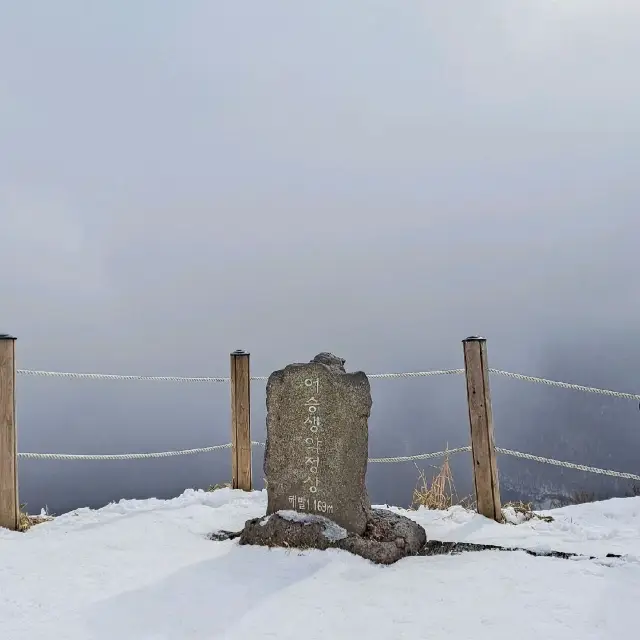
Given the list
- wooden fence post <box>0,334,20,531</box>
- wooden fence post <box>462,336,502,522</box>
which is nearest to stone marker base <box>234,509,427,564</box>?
wooden fence post <box>462,336,502,522</box>

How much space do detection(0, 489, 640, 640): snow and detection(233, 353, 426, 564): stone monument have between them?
0.23 meters

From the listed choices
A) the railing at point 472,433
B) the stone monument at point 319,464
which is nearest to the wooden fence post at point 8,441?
the railing at point 472,433

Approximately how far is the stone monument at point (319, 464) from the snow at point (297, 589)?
9.0 inches

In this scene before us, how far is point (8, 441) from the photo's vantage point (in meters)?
4.64

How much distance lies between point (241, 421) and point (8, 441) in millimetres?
2241

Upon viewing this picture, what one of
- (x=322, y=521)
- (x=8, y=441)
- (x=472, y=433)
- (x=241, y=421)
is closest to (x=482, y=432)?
(x=472, y=433)

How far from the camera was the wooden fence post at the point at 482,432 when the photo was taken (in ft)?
16.3

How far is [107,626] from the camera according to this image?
8.61 ft

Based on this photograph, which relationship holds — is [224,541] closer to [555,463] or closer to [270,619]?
[270,619]

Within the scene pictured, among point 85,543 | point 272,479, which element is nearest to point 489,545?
point 272,479

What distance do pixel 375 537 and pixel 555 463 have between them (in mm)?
2168

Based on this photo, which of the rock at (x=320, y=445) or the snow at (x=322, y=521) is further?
the rock at (x=320, y=445)

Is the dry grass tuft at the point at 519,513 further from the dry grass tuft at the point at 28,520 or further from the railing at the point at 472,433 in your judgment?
the dry grass tuft at the point at 28,520

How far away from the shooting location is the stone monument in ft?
12.7
